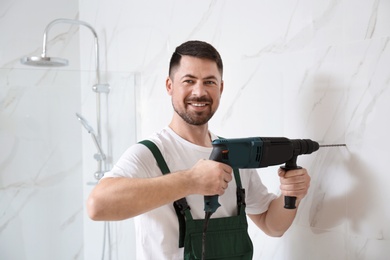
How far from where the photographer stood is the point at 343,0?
3.93ft

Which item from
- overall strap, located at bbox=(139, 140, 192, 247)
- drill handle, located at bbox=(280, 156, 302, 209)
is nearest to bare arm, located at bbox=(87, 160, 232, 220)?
overall strap, located at bbox=(139, 140, 192, 247)

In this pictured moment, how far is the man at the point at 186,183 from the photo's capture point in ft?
3.36

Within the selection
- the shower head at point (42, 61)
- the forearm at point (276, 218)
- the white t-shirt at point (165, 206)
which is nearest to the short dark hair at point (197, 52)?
the white t-shirt at point (165, 206)

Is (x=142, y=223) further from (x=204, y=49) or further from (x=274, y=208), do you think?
(x=204, y=49)

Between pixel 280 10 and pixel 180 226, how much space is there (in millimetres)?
751

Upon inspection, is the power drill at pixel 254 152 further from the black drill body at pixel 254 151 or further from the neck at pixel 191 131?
the neck at pixel 191 131

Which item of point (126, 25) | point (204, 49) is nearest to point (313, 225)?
point (204, 49)

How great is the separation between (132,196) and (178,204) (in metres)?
0.18

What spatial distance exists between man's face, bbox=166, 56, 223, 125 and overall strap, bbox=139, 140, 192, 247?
16 cm

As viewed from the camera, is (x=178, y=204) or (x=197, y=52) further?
(x=197, y=52)

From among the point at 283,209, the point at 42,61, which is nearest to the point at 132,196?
the point at 283,209

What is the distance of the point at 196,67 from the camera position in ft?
4.12

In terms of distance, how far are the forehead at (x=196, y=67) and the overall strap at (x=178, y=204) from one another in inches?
9.7

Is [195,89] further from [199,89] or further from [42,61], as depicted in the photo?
[42,61]
